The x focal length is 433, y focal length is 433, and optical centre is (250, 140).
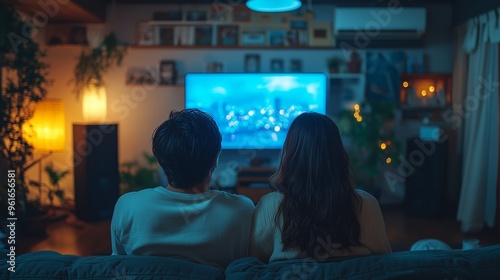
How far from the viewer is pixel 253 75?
424 centimetres

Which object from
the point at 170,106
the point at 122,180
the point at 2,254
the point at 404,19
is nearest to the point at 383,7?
the point at 404,19

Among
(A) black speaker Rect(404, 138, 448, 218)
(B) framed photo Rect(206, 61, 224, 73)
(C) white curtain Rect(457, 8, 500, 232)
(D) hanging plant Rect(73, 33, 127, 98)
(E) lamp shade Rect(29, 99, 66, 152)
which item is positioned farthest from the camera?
(B) framed photo Rect(206, 61, 224, 73)

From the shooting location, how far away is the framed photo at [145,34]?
15.6ft

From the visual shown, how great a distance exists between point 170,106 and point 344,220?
3.79 m

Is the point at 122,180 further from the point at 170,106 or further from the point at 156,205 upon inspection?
the point at 156,205

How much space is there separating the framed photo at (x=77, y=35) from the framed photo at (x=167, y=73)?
3.00 ft

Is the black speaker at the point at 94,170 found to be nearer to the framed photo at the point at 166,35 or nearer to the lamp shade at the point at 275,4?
the framed photo at the point at 166,35

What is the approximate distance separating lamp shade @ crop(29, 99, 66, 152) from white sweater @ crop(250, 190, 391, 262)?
3.31 m

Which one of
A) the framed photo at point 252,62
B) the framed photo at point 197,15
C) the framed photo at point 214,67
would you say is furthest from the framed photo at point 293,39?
the framed photo at point 197,15

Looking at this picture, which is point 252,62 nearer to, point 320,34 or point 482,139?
point 320,34

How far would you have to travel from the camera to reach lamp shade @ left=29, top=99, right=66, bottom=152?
13.2 feet

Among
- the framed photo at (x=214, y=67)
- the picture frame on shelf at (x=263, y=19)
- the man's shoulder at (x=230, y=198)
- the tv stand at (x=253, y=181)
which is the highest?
the picture frame on shelf at (x=263, y=19)

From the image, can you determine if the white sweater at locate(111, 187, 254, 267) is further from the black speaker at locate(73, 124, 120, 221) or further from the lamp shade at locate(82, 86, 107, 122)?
the lamp shade at locate(82, 86, 107, 122)

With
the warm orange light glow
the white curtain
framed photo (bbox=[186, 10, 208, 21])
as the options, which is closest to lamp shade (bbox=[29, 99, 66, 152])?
the warm orange light glow
